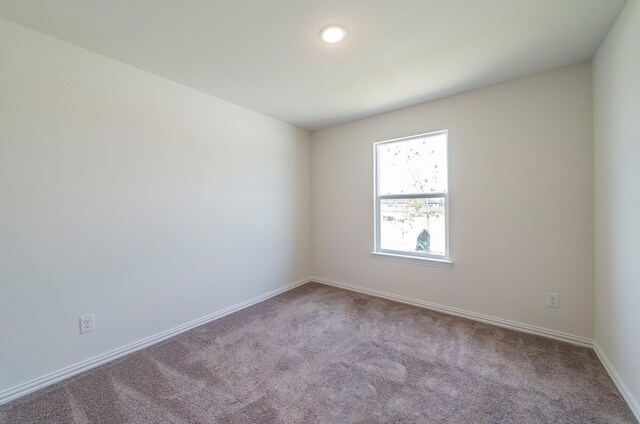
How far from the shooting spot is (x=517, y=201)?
8.09ft

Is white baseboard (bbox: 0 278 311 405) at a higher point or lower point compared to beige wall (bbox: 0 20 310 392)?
lower

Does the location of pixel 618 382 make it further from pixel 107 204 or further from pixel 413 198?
pixel 107 204

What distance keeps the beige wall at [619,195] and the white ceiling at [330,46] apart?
0.76ft

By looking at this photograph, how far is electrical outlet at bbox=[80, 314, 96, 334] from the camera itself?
194 centimetres

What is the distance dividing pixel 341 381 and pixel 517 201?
222 cm

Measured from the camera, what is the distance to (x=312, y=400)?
63.9 inches

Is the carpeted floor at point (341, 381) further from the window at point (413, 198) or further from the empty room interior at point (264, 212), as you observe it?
the window at point (413, 198)

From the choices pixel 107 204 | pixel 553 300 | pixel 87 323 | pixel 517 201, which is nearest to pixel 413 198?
pixel 517 201

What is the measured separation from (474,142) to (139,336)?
360 centimetres

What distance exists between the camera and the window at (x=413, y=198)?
298 centimetres

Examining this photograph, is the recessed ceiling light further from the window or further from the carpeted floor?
the carpeted floor

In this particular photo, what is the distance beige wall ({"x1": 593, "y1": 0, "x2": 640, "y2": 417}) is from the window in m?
1.17

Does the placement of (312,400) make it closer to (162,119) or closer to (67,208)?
(67,208)

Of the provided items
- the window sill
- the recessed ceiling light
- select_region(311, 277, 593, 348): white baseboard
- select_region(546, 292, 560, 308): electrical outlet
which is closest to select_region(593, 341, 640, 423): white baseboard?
select_region(311, 277, 593, 348): white baseboard
